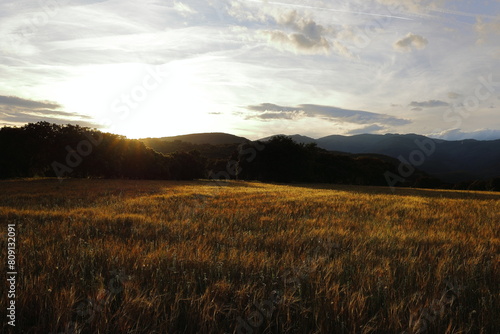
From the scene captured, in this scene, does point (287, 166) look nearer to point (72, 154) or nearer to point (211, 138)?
point (72, 154)

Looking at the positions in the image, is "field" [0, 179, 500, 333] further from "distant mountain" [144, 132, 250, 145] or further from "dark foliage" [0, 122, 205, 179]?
"distant mountain" [144, 132, 250, 145]

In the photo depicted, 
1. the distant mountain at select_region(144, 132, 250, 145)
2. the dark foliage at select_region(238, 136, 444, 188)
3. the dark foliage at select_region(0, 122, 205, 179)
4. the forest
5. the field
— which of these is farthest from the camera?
the distant mountain at select_region(144, 132, 250, 145)

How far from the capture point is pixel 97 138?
42469 mm

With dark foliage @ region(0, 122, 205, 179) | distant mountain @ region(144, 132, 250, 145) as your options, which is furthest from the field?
distant mountain @ region(144, 132, 250, 145)

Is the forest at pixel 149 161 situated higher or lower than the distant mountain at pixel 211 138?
lower

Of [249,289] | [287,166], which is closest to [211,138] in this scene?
[287,166]

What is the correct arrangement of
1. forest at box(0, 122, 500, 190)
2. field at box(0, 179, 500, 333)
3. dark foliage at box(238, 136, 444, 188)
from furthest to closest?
dark foliage at box(238, 136, 444, 188) → forest at box(0, 122, 500, 190) → field at box(0, 179, 500, 333)

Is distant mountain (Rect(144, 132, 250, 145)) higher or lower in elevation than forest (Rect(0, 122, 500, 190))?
higher

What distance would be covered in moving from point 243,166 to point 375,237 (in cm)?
6109

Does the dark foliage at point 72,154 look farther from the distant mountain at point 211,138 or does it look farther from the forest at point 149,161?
the distant mountain at point 211,138

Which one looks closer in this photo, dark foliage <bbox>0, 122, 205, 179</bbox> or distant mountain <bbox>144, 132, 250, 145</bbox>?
Result: dark foliage <bbox>0, 122, 205, 179</bbox>

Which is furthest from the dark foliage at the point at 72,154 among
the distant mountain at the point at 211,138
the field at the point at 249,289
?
the distant mountain at the point at 211,138

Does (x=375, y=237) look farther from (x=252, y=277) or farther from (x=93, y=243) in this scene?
(x=93, y=243)

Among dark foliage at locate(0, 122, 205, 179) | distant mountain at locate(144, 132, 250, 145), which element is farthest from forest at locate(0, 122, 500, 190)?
distant mountain at locate(144, 132, 250, 145)
